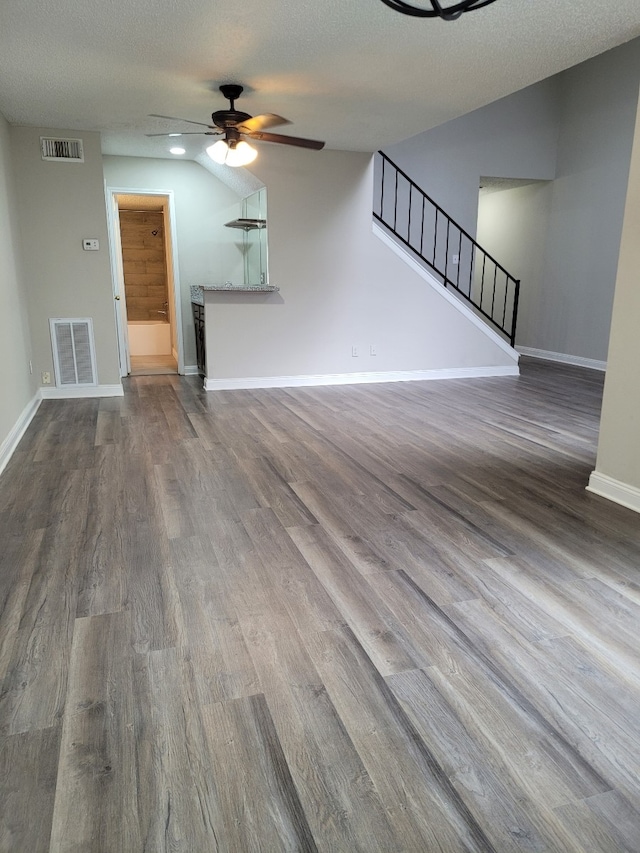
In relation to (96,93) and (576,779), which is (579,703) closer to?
(576,779)

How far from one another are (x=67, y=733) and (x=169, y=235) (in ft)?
21.7

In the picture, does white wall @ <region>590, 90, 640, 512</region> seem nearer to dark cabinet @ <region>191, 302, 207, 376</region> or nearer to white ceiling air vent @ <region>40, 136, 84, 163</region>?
dark cabinet @ <region>191, 302, 207, 376</region>

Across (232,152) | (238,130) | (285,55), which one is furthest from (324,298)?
(285,55)

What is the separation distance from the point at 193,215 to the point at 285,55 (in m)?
3.76

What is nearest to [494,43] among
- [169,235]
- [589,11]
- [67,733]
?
[589,11]

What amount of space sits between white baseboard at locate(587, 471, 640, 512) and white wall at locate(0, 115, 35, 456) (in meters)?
3.77

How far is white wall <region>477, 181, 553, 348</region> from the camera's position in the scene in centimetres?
899

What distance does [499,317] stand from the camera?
380 inches

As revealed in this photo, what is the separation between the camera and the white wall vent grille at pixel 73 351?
5691mm

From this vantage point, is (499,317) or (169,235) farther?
(499,317)

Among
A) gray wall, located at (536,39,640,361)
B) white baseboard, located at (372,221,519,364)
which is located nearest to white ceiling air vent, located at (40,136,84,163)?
white baseboard, located at (372,221,519,364)

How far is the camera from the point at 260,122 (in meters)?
4.19

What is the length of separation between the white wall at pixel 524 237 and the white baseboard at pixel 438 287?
220 centimetres

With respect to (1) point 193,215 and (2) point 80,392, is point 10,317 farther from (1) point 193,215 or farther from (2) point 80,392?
(1) point 193,215
